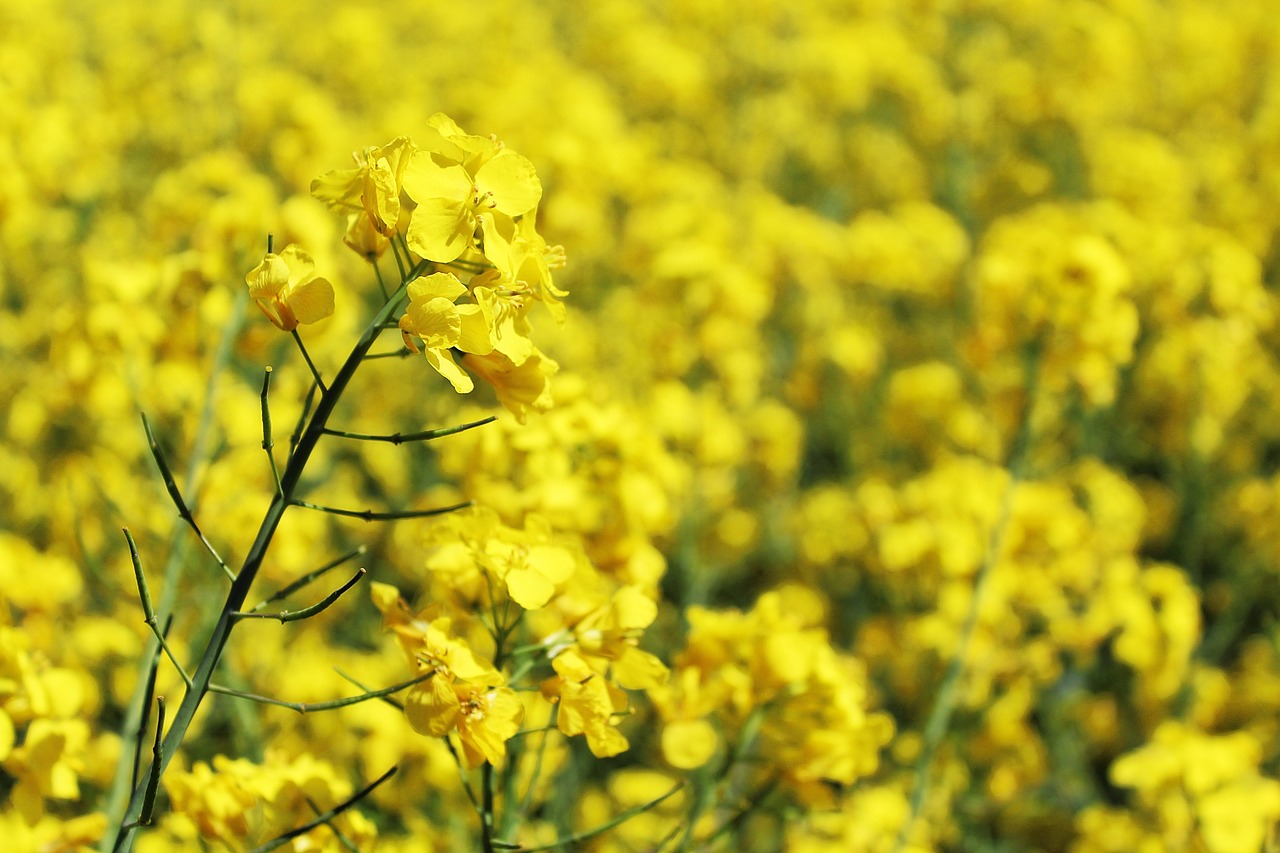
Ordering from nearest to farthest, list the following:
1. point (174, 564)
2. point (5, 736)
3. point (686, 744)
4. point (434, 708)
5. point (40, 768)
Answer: point (434, 708), point (5, 736), point (40, 768), point (686, 744), point (174, 564)

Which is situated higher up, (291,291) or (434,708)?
(291,291)

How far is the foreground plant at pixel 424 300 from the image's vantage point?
40.5 inches

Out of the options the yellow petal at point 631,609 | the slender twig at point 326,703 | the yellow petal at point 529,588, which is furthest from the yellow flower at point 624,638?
the slender twig at point 326,703

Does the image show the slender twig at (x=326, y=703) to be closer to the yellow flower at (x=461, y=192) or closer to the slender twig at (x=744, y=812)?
the yellow flower at (x=461, y=192)

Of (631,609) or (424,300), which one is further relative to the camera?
(631,609)

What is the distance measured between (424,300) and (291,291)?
6.3 inches

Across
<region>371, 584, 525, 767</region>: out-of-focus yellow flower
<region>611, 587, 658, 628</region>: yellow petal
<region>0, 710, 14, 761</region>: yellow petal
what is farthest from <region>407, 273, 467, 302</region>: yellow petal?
<region>0, 710, 14, 761</region>: yellow petal

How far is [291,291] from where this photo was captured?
3.55ft

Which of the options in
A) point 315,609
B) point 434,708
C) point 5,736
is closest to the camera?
point 315,609

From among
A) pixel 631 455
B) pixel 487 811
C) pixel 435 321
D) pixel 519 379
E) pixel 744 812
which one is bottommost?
pixel 744 812

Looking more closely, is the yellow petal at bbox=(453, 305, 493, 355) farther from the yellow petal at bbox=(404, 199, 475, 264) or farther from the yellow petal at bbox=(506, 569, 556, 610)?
the yellow petal at bbox=(506, 569, 556, 610)

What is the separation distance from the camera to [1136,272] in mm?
4551

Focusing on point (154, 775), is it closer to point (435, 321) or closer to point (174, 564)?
point (435, 321)

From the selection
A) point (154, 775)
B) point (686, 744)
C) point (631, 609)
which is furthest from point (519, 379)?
point (686, 744)
